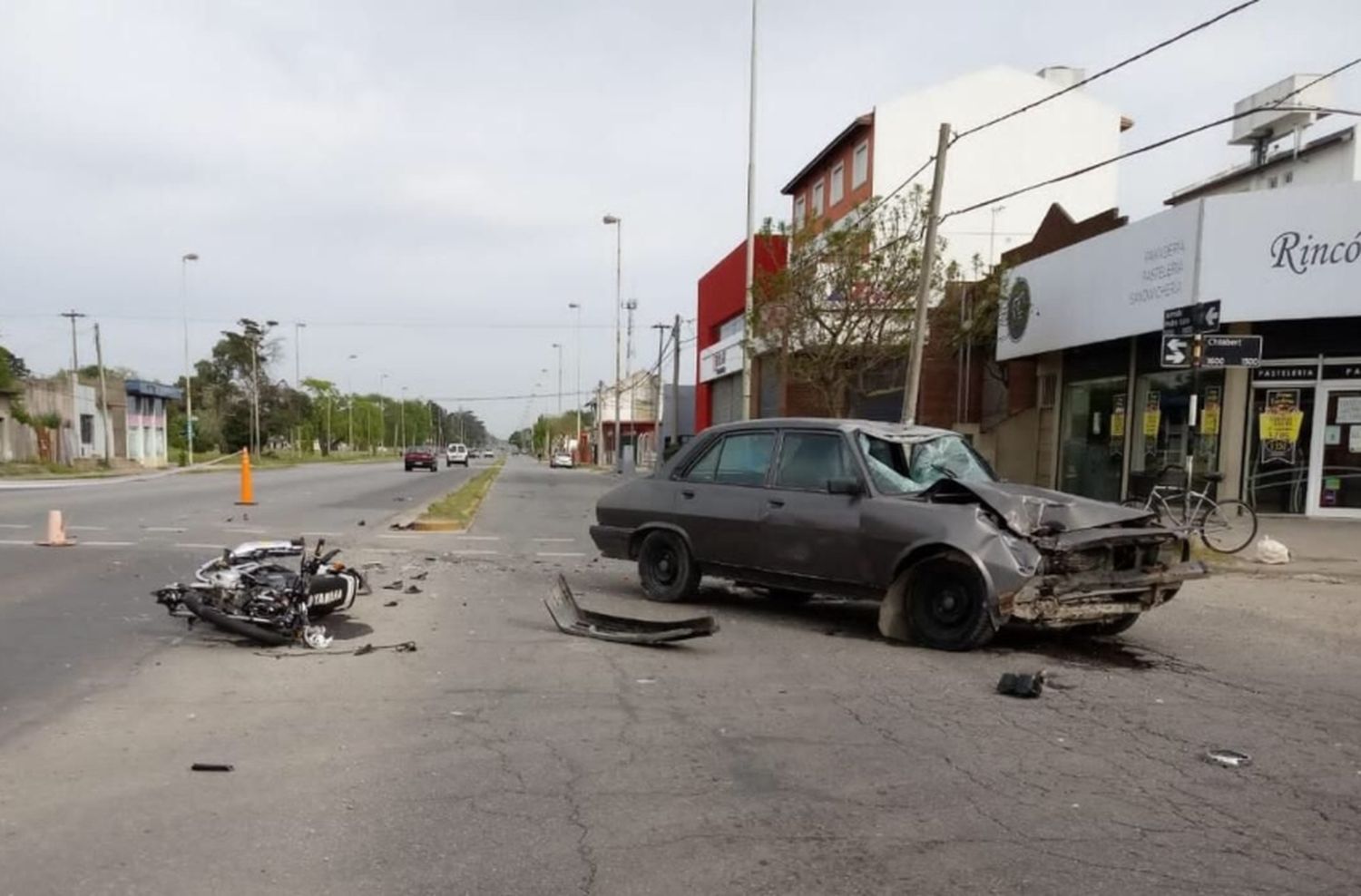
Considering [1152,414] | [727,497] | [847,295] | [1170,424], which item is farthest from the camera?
[847,295]

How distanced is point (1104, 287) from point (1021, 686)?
14284 mm

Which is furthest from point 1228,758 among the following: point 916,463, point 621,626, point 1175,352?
point 1175,352

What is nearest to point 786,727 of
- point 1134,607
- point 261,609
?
point 1134,607

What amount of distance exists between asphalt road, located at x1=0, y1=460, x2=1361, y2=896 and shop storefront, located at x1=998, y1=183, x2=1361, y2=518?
334 inches

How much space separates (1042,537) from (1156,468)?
13.3 metres

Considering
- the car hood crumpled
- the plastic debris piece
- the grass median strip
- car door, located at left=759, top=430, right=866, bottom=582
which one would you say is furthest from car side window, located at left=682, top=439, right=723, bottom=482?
the grass median strip

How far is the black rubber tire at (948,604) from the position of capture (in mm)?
6523

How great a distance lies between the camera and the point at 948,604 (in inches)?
266

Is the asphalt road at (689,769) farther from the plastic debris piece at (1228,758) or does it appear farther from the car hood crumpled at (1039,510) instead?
the car hood crumpled at (1039,510)

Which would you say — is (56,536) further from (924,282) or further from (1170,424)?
(1170,424)

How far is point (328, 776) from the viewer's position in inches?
169

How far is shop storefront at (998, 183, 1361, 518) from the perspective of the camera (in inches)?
576

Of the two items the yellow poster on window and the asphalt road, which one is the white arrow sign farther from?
the yellow poster on window

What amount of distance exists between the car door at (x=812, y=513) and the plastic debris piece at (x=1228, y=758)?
275 centimetres
